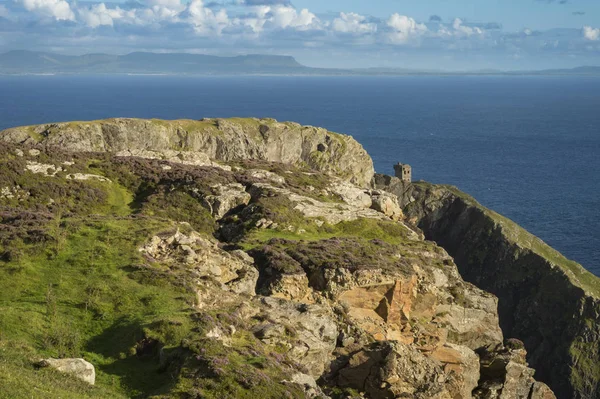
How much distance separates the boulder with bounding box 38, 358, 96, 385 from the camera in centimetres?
2222

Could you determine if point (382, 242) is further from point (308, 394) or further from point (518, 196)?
point (518, 196)

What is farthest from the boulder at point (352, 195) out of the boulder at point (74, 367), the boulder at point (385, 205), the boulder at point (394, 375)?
the boulder at point (74, 367)

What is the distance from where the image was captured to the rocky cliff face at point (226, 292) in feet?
84.3

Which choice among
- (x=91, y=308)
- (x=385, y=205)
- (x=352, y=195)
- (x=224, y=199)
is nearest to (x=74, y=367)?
(x=91, y=308)

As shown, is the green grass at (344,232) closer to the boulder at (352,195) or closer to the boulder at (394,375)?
the boulder at (352,195)

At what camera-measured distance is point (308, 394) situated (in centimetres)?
2517

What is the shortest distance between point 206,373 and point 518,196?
477 ft

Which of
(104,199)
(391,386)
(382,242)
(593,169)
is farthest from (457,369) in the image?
(593,169)

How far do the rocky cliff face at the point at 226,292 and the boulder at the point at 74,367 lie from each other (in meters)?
0.50

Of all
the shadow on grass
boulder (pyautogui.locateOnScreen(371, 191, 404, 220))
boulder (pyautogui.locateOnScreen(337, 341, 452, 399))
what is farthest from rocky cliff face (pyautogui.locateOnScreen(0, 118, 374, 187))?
the shadow on grass

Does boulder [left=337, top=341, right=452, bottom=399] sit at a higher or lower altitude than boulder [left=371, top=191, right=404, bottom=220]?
lower

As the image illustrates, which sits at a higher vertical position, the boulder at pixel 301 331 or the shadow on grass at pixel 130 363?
the shadow on grass at pixel 130 363

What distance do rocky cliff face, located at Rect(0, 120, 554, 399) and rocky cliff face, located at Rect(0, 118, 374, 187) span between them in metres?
16.3

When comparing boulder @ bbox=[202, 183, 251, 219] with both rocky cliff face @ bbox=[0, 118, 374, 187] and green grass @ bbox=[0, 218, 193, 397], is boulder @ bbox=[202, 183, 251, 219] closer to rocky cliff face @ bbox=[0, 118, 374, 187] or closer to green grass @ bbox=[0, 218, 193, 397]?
rocky cliff face @ bbox=[0, 118, 374, 187]
